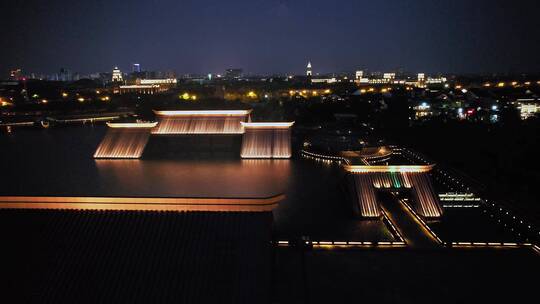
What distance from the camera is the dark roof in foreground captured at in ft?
19.2

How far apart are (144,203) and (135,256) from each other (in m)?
1.12

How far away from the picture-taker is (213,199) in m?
6.90

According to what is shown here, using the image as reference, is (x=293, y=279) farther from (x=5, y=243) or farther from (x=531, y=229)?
(x=531, y=229)

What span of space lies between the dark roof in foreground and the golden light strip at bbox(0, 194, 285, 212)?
0.12 meters

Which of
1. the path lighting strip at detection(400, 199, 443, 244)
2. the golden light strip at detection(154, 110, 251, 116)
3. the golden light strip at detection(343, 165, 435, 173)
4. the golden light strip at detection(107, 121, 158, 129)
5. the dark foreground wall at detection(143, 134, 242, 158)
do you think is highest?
the golden light strip at detection(154, 110, 251, 116)

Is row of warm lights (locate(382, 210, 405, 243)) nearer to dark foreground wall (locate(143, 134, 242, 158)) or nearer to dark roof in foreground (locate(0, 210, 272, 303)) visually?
dark roof in foreground (locate(0, 210, 272, 303))

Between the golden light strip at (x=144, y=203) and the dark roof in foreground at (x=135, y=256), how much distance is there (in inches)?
4.9

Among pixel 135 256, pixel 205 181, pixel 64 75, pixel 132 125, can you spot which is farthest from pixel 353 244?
pixel 64 75

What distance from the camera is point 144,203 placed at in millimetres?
7008

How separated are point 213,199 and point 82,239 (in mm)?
2590

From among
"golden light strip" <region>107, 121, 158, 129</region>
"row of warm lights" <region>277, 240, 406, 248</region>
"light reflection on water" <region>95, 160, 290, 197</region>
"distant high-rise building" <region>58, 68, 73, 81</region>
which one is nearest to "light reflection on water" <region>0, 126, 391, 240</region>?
"light reflection on water" <region>95, 160, 290, 197</region>

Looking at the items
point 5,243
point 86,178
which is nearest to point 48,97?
point 86,178

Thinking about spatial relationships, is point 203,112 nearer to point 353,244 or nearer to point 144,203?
point 353,244

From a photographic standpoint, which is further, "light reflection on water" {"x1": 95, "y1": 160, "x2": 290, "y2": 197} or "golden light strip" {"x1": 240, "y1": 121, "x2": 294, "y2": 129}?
A: "golden light strip" {"x1": 240, "y1": 121, "x2": 294, "y2": 129}
